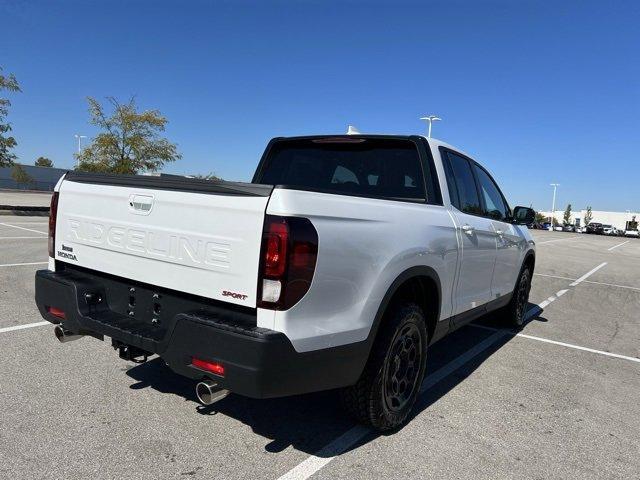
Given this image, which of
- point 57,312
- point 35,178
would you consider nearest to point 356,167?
point 57,312

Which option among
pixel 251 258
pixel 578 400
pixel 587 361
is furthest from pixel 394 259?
pixel 587 361

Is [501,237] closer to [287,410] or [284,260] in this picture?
[287,410]

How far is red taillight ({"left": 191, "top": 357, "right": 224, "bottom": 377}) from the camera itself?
2346mm

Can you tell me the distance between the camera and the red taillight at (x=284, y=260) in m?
2.27

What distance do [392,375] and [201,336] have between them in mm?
1359

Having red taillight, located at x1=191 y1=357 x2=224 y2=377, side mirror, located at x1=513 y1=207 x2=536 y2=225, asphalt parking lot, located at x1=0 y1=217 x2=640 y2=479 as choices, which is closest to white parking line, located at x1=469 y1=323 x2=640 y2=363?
asphalt parking lot, located at x1=0 y1=217 x2=640 y2=479

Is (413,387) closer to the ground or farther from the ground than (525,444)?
farther from the ground

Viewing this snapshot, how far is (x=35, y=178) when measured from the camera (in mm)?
73375

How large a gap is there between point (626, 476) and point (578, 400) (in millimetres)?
1170

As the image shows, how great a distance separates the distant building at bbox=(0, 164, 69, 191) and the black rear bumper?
73.5 metres

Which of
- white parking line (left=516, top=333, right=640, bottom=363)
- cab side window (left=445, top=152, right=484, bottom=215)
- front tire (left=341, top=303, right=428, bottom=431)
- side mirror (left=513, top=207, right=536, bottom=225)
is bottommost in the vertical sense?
white parking line (left=516, top=333, right=640, bottom=363)

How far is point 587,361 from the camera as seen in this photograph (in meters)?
5.18

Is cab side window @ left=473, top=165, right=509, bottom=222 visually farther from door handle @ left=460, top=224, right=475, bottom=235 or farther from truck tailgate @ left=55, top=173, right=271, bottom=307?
truck tailgate @ left=55, top=173, right=271, bottom=307

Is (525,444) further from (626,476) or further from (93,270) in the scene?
(93,270)
